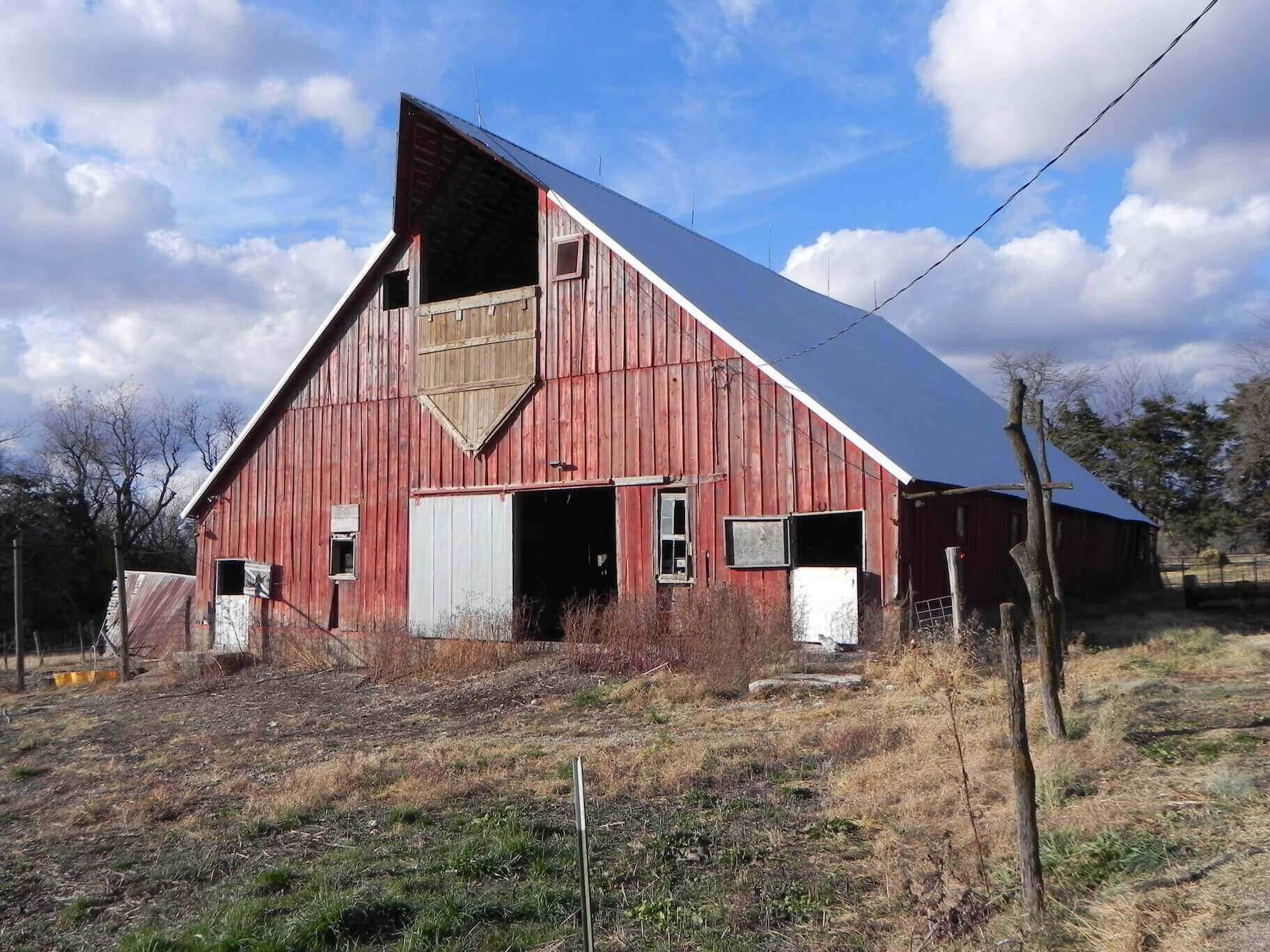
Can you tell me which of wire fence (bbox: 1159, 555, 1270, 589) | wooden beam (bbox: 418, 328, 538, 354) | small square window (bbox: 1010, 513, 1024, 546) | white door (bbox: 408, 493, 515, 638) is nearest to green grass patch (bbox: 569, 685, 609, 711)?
white door (bbox: 408, 493, 515, 638)

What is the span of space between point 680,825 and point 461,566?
465 inches

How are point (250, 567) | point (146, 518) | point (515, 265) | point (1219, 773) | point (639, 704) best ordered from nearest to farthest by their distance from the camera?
point (1219, 773), point (639, 704), point (250, 567), point (515, 265), point (146, 518)

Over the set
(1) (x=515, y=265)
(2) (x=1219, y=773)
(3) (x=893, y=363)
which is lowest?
(2) (x=1219, y=773)

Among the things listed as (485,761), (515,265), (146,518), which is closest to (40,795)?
(485,761)

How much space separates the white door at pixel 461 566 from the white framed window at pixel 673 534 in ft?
9.48

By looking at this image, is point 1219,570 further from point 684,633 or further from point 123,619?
point 123,619

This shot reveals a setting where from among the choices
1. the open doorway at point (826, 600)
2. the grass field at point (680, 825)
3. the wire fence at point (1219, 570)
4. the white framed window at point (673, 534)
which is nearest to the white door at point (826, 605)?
the open doorway at point (826, 600)

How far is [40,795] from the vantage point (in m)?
10.3

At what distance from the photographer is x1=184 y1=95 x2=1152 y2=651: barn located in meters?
16.0

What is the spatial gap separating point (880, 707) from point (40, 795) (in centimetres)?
847

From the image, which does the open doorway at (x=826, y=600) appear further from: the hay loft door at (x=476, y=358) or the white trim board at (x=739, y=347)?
the hay loft door at (x=476, y=358)

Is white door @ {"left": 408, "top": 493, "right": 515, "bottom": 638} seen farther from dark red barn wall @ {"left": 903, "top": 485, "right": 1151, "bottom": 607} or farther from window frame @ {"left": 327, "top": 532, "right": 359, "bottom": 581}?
dark red barn wall @ {"left": 903, "top": 485, "right": 1151, "bottom": 607}

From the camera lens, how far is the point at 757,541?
52.7 feet

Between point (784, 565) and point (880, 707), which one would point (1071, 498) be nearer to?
point (784, 565)
